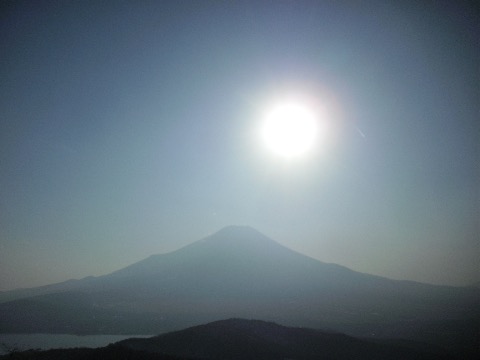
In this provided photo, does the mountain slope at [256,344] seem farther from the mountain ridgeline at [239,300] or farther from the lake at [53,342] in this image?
the mountain ridgeline at [239,300]

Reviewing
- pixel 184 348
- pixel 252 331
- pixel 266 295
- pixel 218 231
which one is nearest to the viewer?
pixel 184 348

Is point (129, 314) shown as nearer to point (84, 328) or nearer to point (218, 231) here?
point (84, 328)

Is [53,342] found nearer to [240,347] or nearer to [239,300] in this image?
[240,347]

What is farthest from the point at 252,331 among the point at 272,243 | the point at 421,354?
the point at 272,243

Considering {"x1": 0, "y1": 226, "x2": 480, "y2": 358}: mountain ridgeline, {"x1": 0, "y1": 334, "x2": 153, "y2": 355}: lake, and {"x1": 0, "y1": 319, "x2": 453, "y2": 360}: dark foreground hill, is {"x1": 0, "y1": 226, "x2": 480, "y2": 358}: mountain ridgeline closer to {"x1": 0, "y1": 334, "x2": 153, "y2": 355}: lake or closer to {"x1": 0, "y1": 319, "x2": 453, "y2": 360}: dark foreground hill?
{"x1": 0, "y1": 334, "x2": 153, "y2": 355}: lake

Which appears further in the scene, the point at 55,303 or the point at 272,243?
the point at 272,243

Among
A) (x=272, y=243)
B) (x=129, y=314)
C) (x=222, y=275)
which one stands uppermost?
(x=272, y=243)

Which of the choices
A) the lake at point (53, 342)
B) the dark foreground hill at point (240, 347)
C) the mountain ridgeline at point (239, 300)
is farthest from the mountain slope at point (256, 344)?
the mountain ridgeline at point (239, 300)
